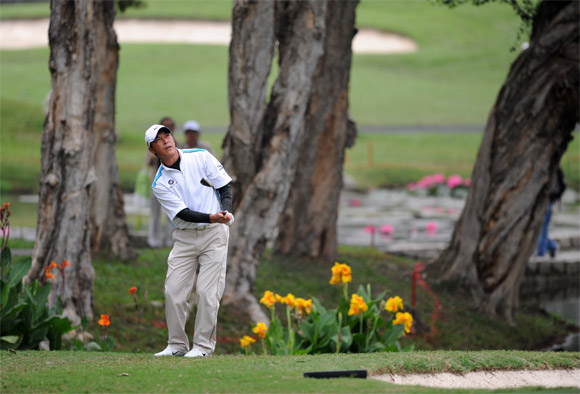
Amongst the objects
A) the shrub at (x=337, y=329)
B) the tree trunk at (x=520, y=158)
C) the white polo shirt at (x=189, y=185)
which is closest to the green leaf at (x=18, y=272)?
the white polo shirt at (x=189, y=185)

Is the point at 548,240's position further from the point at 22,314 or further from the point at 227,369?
the point at 227,369

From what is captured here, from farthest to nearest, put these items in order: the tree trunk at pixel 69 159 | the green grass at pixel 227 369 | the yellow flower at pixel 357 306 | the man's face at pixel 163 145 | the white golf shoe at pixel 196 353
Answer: the tree trunk at pixel 69 159 → the yellow flower at pixel 357 306 → the white golf shoe at pixel 196 353 → the man's face at pixel 163 145 → the green grass at pixel 227 369

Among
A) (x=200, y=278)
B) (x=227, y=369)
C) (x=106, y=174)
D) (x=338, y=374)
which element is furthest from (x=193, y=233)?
(x=106, y=174)

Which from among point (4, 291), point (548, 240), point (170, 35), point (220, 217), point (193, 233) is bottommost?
point (548, 240)

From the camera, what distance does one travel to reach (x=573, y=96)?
39.8 ft

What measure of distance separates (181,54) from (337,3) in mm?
39670

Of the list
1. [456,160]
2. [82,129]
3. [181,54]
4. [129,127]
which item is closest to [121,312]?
[82,129]

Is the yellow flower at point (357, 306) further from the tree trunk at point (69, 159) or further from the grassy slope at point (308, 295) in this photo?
the tree trunk at point (69, 159)

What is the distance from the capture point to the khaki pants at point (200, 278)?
7305 millimetres

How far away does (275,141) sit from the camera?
10930 millimetres

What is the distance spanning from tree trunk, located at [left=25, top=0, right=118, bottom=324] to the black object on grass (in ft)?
13.7

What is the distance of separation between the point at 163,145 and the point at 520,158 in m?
6.73

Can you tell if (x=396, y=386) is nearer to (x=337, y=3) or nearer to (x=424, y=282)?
(x=424, y=282)

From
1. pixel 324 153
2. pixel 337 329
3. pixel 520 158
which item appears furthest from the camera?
pixel 324 153
